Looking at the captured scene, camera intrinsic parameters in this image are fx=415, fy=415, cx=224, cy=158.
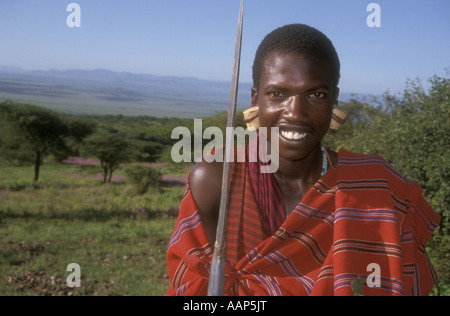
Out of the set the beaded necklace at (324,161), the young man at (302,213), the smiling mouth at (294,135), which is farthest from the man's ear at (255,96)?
the beaded necklace at (324,161)

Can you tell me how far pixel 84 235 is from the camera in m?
9.51

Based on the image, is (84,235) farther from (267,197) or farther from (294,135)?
(294,135)

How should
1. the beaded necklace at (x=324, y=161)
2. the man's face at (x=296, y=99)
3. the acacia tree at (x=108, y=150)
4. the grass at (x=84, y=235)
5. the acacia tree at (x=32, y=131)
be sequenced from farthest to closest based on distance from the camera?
the acacia tree at (x=108, y=150) → the acacia tree at (x=32, y=131) → the grass at (x=84, y=235) → the beaded necklace at (x=324, y=161) → the man's face at (x=296, y=99)

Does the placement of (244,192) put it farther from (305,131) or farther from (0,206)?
(0,206)

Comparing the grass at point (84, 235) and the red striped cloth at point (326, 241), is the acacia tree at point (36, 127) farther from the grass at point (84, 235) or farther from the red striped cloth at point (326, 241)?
the red striped cloth at point (326, 241)

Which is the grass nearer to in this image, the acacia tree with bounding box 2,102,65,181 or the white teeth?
the acacia tree with bounding box 2,102,65,181

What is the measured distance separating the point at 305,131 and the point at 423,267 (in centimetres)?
80

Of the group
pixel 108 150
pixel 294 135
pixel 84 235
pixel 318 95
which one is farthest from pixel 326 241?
pixel 108 150

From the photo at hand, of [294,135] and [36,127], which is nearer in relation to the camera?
[294,135]

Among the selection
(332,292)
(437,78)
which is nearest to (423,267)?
(332,292)

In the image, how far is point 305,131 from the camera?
1611mm

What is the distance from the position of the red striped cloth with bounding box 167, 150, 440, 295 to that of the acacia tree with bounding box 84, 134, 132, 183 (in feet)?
52.2

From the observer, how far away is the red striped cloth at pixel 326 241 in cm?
159

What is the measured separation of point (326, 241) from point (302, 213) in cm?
17
